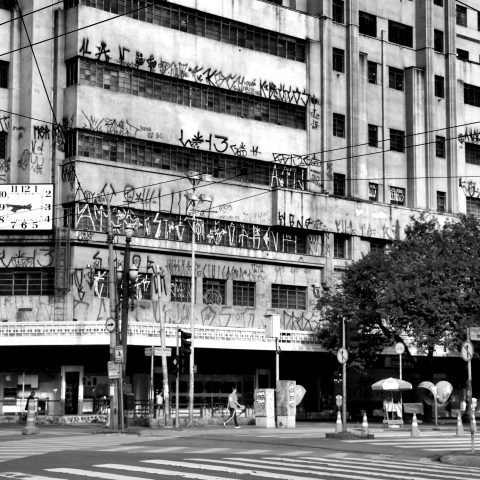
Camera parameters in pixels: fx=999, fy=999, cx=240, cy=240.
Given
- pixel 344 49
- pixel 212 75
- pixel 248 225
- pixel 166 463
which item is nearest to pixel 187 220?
pixel 248 225

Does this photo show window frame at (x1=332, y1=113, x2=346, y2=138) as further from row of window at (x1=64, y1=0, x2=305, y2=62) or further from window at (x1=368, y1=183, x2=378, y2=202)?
row of window at (x1=64, y1=0, x2=305, y2=62)

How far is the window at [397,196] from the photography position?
67188 millimetres

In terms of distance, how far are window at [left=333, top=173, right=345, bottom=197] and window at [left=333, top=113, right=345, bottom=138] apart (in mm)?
2667

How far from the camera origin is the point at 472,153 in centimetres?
7144

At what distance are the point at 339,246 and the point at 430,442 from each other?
3285 centimetres

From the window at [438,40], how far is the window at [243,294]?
24.1 meters

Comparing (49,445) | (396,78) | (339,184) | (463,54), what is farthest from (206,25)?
(49,445)

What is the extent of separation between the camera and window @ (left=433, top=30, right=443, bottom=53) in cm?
7081

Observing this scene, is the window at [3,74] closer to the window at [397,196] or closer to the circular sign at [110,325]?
the circular sign at [110,325]

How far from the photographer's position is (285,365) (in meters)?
59.6

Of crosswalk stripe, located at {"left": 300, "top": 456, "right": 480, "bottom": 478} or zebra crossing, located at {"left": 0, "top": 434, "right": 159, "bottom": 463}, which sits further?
zebra crossing, located at {"left": 0, "top": 434, "right": 159, "bottom": 463}

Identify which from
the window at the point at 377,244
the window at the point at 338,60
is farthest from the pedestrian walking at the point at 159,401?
the window at the point at 338,60

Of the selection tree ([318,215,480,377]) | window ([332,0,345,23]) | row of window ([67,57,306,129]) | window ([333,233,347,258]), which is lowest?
tree ([318,215,480,377])

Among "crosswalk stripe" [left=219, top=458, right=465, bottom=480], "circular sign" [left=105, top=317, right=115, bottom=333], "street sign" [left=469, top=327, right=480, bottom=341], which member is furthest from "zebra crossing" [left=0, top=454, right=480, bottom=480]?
"circular sign" [left=105, top=317, right=115, bottom=333]
